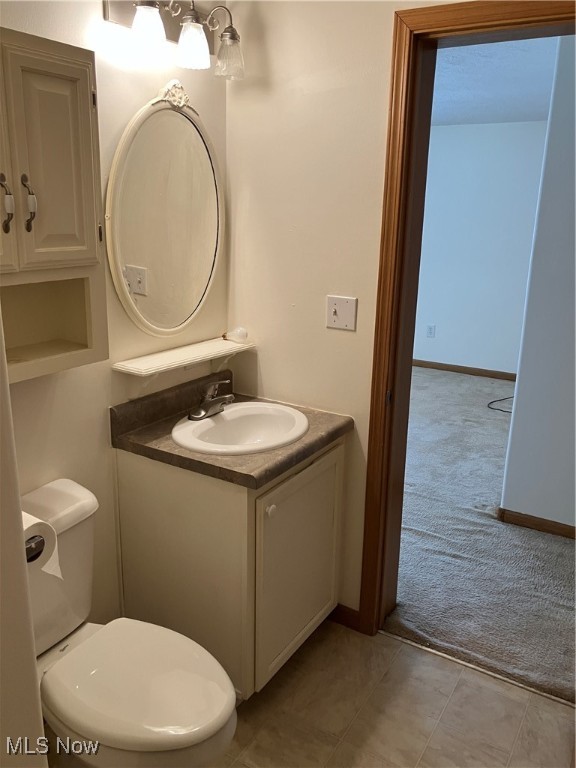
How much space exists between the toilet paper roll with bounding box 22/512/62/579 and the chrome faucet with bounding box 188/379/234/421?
706 mm

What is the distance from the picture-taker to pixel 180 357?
2074mm

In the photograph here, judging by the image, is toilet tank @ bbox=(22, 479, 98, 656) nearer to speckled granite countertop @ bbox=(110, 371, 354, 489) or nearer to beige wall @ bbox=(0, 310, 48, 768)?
speckled granite countertop @ bbox=(110, 371, 354, 489)

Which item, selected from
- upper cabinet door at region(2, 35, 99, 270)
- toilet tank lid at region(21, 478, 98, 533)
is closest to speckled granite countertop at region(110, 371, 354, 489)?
toilet tank lid at region(21, 478, 98, 533)

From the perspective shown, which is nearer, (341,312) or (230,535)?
(230,535)

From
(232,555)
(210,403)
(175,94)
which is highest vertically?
(175,94)

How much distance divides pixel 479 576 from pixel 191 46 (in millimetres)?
2274

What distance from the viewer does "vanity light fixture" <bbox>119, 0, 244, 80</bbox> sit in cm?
174

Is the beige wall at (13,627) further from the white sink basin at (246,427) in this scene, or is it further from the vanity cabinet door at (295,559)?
the white sink basin at (246,427)

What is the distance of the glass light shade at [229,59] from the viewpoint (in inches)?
76.9

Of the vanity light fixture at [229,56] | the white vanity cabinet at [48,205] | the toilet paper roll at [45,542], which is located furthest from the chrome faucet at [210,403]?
the vanity light fixture at [229,56]

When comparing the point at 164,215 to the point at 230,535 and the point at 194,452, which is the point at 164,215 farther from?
the point at 230,535

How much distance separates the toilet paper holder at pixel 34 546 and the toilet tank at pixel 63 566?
0.29ft

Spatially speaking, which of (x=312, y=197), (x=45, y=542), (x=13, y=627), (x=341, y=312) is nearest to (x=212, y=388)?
(x=341, y=312)

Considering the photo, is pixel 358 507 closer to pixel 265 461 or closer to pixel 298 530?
pixel 298 530
